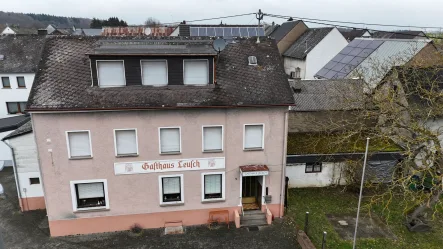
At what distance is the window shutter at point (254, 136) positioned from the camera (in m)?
18.0

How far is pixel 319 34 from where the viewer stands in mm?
48438

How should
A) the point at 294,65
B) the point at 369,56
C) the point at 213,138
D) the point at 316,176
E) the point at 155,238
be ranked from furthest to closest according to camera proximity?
the point at 294,65 → the point at 369,56 → the point at 316,176 → the point at 213,138 → the point at 155,238

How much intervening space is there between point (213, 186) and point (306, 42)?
3779 cm

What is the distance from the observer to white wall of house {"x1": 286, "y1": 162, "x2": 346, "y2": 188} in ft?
73.2

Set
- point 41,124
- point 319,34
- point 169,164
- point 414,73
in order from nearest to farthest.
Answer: point 41,124 → point 169,164 → point 414,73 → point 319,34

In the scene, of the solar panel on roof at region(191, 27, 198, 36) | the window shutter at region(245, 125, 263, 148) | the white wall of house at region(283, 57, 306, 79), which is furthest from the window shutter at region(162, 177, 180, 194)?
the white wall of house at region(283, 57, 306, 79)

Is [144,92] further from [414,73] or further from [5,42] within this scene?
[5,42]

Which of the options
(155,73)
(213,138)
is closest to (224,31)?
(155,73)

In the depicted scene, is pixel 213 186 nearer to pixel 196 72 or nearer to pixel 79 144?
pixel 196 72

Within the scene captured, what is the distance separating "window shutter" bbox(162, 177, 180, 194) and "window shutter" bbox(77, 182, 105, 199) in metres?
3.29

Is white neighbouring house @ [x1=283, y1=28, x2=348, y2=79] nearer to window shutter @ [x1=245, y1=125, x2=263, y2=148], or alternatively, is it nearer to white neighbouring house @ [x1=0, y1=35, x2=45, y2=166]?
window shutter @ [x1=245, y1=125, x2=263, y2=148]

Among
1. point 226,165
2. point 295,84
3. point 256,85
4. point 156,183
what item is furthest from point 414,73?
point 156,183

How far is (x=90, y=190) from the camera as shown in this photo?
17.5 meters

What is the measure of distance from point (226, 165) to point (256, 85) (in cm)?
470
